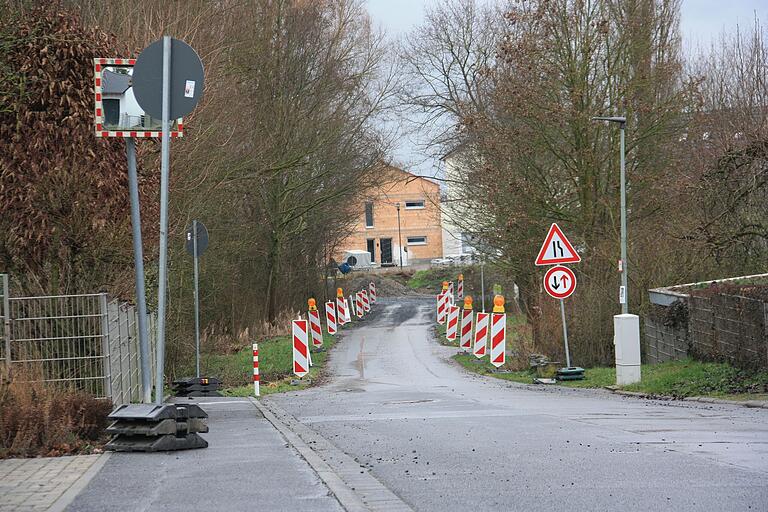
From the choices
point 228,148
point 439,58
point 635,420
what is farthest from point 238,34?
point 635,420

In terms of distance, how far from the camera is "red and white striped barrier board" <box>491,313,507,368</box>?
25031 millimetres

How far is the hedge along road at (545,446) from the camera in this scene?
23.6 ft

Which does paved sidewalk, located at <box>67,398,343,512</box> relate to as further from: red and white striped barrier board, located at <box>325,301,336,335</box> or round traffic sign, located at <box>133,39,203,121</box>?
red and white striped barrier board, located at <box>325,301,336,335</box>

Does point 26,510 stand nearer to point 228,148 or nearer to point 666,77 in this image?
point 228,148

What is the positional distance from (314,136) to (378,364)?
11489mm

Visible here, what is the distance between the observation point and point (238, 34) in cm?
2994

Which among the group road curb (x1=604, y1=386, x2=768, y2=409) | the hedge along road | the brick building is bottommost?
road curb (x1=604, y1=386, x2=768, y2=409)

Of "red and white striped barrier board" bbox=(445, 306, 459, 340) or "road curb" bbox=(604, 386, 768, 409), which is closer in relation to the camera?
"road curb" bbox=(604, 386, 768, 409)

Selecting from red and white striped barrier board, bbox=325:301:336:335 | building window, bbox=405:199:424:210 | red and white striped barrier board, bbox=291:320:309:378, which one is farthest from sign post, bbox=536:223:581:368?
building window, bbox=405:199:424:210

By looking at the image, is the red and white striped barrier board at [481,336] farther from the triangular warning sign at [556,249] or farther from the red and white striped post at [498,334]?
the triangular warning sign at [556,249]

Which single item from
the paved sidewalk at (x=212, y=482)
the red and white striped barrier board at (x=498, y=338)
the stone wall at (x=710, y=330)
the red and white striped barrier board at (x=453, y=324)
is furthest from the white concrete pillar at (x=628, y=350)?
the red and white striped barrier board at (x=453, y=324)

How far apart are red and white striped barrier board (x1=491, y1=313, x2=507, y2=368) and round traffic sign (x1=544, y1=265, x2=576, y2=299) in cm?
342

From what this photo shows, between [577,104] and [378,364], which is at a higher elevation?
[577,104]

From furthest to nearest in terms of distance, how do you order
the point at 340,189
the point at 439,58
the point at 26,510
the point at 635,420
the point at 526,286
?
the point at 439,58
the point at 340,189
the point at 526,286
the point at 635,420
the point at 26,510
